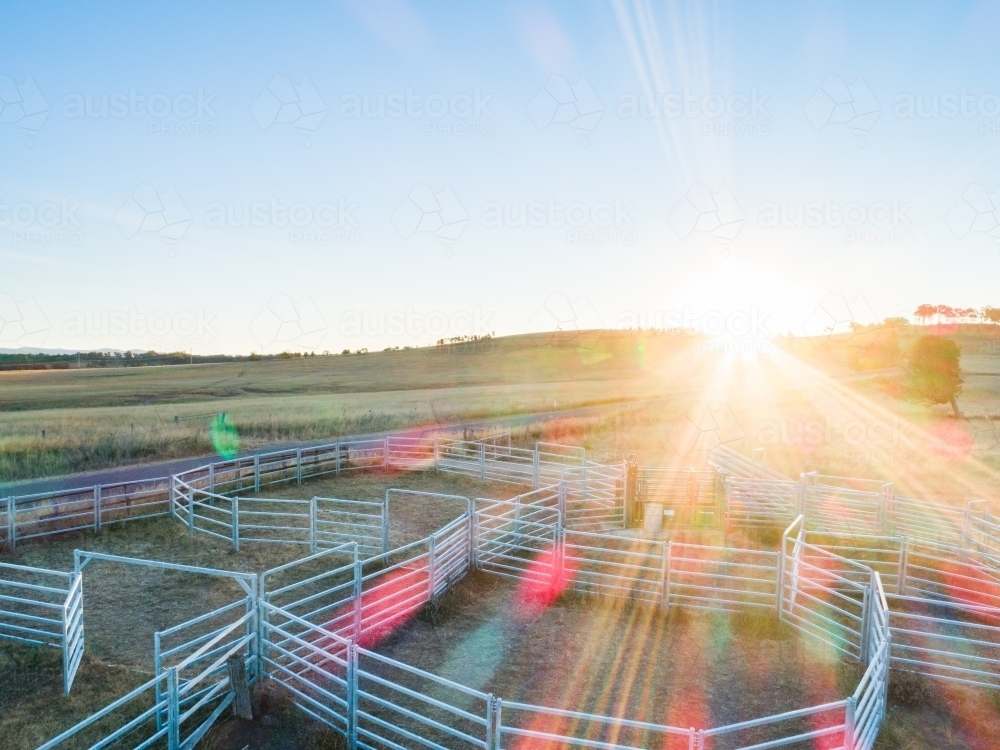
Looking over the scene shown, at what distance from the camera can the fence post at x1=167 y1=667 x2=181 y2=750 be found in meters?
6.25

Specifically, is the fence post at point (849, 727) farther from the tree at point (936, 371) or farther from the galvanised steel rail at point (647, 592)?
the tree at point (936, 371)

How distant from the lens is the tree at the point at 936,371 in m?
37.0

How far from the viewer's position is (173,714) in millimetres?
6352

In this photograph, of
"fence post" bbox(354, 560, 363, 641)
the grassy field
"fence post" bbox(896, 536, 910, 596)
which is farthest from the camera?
the grassy field

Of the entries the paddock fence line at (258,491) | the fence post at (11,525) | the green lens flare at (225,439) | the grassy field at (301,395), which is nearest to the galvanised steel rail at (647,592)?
the paddock fence line at (258,491)

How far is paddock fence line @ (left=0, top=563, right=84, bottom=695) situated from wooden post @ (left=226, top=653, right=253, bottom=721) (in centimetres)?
200

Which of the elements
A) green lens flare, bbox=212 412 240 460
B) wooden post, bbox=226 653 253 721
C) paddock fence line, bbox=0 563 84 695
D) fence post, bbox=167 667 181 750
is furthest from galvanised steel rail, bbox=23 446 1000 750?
green lens flare, bbox=212 412 240 460

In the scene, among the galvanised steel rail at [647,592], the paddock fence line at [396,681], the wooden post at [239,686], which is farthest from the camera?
the wooden post at [239,686]

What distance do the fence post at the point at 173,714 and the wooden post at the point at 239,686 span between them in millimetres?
657

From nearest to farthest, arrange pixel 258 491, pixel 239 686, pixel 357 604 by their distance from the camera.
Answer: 1. pixel 239 686
2. pixel 357 604
3. pixel 258 491

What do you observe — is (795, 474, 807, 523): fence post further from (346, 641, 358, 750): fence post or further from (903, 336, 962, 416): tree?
(903, 336, 962, 416): tree

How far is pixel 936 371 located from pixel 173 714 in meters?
41.4

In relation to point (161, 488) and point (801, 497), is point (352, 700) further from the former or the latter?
point (801, 497)

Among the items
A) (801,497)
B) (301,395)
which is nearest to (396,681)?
(801,497)
